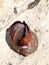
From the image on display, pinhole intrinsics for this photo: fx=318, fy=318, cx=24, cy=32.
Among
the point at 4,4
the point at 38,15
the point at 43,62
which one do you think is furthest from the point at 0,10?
the point at 43,62

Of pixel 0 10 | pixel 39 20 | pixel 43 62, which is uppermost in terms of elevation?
pixel 0 10

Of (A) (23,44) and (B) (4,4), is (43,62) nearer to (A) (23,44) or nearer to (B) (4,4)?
(A) (23,44)

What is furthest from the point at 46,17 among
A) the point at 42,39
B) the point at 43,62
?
the point at 43,62

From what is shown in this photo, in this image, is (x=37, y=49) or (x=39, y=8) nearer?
(x=37, y=49)

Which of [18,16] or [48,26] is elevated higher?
[18,16]
